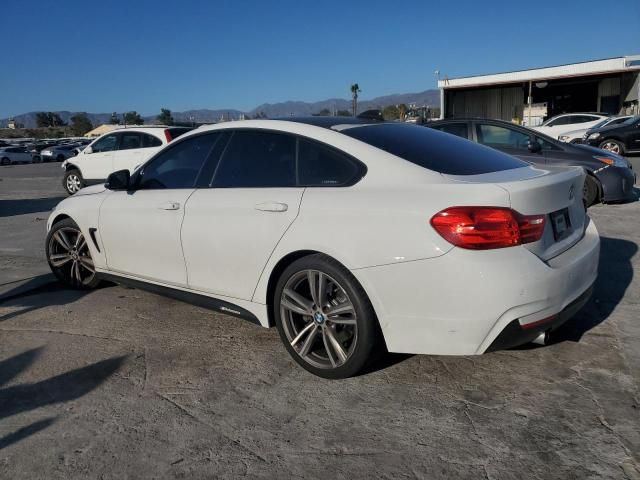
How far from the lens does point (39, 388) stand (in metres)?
3.37

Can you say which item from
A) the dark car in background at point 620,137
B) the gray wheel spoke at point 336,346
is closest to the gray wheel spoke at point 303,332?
the gray wheel spoke at point 336,346

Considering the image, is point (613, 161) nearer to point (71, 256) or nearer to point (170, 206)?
point (170, 206)

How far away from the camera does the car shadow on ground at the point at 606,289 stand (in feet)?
13.4

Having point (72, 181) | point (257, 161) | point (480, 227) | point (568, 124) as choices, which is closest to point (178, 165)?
point (257, 161)

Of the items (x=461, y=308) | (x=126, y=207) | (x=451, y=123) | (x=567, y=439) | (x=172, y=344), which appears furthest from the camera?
(x=451, y=123)

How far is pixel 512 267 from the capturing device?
2869mm

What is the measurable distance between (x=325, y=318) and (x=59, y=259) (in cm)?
317

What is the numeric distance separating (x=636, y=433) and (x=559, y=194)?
1.31m

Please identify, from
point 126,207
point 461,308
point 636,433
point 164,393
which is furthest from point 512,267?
point 126,207

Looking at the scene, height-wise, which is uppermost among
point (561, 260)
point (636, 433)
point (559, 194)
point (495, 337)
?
point (559, 194)

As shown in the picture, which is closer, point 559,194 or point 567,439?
point 567,439

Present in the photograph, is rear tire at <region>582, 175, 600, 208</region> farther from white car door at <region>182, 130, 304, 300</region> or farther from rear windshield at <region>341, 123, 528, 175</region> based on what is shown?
white car door at <region>182, 130, 304, 300</region>

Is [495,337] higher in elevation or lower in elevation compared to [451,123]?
lower

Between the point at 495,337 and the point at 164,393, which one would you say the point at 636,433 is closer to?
the point at 495,337
